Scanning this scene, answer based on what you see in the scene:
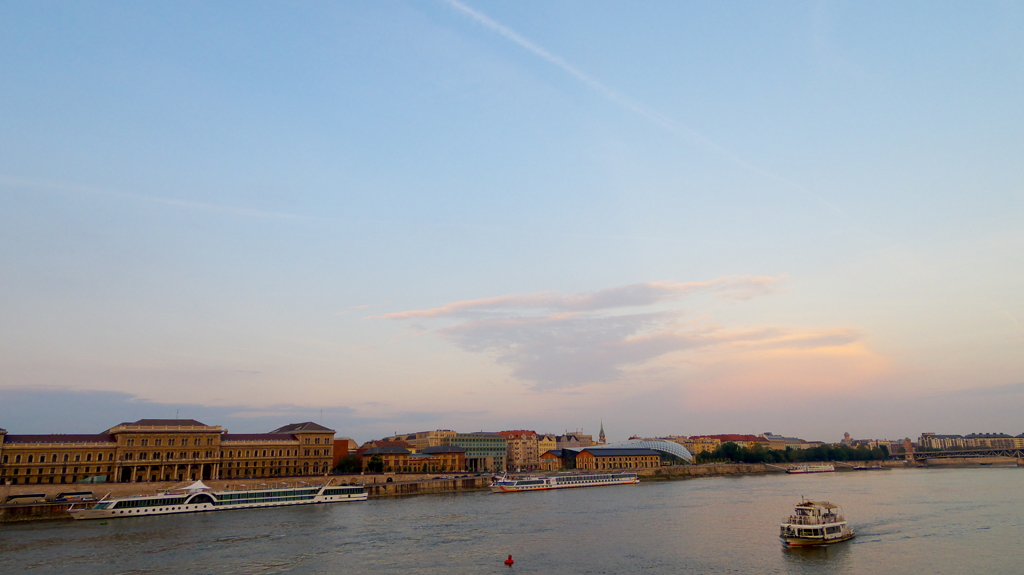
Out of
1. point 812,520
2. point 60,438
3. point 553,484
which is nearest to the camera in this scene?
point 812,520

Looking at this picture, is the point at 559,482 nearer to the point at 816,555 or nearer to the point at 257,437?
the point at 257,437

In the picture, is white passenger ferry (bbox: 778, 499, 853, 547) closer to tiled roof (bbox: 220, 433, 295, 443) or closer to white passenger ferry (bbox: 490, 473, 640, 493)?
white passenger ferry (bbox: 490, 473, 640, 493)

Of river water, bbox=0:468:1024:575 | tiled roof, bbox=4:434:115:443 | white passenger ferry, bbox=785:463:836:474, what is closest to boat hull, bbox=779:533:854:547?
river water, bbox=0:468:1024:575

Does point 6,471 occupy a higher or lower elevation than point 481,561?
higher

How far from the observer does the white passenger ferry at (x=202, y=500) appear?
62875 millimetres

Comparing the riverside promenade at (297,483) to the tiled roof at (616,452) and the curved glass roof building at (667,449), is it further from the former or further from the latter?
the curved glass roof building at (667,449)

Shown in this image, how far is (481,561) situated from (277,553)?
1361cm

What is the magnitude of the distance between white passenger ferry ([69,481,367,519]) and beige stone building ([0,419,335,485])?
47.3 feet

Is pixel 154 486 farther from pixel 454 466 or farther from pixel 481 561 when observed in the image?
pixel 454 466

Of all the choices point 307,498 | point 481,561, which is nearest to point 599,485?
point 307,498

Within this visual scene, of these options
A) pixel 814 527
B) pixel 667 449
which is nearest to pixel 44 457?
pixel 814 527

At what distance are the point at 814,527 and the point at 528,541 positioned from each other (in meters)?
19.2

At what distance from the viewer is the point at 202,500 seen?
68750 mm

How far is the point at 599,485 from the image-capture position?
362 ft
